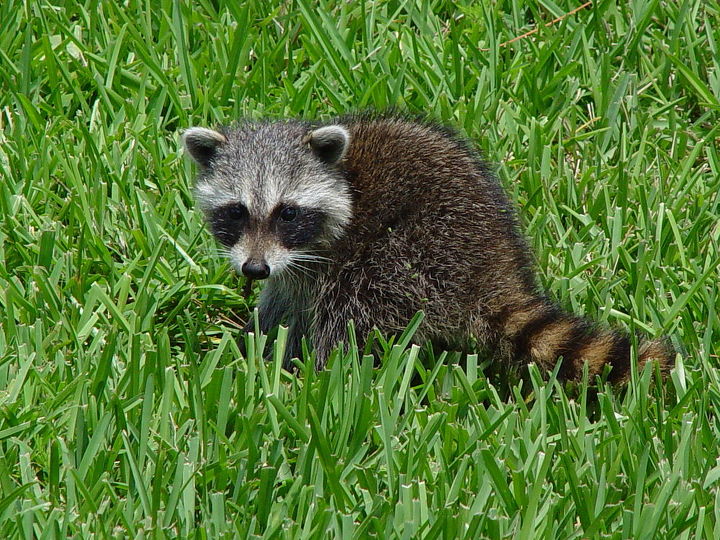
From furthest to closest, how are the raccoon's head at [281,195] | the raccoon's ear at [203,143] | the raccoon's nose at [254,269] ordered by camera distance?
the raccoon's ear at [203,143]
the raccoon's head at [281,195]
the raccoon's nose at [254,269]

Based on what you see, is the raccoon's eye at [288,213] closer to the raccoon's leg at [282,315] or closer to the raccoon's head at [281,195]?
the raccoon's head at [281,195]

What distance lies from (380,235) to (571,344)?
102cm

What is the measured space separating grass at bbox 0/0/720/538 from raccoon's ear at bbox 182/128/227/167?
1.51 feet

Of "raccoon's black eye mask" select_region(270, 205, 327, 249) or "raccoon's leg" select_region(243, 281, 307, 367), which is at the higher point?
"raccoon's black eye mask" select_region(270, 205, 327, 249)

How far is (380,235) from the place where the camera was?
5363 mm

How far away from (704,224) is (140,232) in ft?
9.58

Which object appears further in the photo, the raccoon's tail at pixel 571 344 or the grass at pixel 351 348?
the raccoon's tail at pixel 571 344

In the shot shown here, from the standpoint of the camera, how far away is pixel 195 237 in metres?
5.93

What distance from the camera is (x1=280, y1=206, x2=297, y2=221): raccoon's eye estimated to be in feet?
17.6

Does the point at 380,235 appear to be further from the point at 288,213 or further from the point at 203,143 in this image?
the point at 203,143

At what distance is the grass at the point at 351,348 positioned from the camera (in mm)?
4117

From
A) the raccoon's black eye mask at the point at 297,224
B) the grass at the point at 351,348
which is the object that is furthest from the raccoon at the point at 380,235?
the grass at the point at 351,348

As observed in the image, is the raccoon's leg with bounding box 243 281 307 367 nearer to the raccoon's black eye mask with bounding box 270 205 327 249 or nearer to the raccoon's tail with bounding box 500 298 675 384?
the raccoon's black eye mask with bounding box 270 205 327 249

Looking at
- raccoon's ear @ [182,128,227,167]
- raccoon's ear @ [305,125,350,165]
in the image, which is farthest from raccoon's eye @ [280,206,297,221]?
raccoon's ear @ [182,128,227,167]
